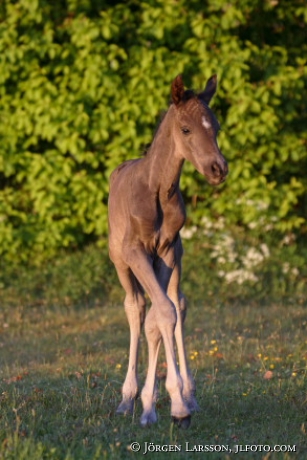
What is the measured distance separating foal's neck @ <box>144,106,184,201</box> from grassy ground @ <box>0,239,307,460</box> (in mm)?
1512

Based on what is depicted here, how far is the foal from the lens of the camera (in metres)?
5.64

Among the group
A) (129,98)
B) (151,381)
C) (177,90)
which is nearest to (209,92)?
(177,90)

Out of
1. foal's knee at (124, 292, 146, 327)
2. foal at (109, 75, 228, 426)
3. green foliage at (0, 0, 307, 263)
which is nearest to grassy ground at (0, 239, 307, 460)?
foal at (109, 75, 228, 426)

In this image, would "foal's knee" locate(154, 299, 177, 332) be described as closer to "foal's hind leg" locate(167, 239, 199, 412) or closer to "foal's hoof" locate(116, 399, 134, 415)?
"foal's hind leg" locate(167, 239, 199, 412)

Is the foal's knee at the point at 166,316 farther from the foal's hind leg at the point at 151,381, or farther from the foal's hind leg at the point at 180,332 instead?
the foal's hind leg at the point at 180,332

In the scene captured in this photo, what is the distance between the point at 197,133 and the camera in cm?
561

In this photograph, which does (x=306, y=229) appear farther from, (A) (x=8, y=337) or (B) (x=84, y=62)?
(A) (x=8, y=337)

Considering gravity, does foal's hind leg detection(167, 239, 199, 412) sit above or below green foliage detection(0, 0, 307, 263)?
below

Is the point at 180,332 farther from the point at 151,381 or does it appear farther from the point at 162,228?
the point at 162,228

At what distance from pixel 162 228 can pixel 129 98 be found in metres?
6.19

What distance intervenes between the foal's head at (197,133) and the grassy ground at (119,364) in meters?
1.59

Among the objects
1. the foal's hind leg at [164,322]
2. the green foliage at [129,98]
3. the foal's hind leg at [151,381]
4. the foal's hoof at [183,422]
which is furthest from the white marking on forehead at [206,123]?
the green foliage at [129,98]

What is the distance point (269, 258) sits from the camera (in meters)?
12.4

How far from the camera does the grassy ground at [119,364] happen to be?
5.52m
